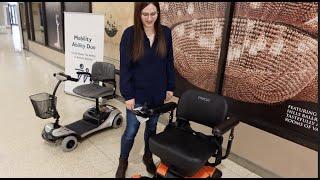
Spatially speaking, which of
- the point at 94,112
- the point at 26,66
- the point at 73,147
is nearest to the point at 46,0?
the point at 26,66

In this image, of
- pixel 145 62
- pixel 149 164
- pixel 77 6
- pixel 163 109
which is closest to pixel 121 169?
pixel 149 164

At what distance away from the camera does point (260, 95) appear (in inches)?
90.9

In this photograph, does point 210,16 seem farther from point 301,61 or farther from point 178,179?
point 178,179

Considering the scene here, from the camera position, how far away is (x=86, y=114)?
10.1ft

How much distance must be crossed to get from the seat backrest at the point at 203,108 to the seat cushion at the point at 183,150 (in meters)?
0.14

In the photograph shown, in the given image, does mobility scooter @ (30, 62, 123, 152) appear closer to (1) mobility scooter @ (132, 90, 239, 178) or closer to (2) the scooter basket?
(2) the scooter basket

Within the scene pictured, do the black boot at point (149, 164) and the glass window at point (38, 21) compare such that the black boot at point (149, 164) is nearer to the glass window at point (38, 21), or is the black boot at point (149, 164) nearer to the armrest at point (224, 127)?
the armrest at point (224, 127)

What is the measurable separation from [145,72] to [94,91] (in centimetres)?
121

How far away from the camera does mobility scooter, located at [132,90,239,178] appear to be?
1.65m

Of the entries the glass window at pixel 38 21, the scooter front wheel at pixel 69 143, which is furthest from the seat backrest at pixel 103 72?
the glass window at pixel 38 21

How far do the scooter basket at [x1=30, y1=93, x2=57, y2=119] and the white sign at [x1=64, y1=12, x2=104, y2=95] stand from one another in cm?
109

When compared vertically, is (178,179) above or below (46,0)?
below

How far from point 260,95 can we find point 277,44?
1.61 feet

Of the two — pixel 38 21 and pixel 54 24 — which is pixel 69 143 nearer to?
pixel 54 24
